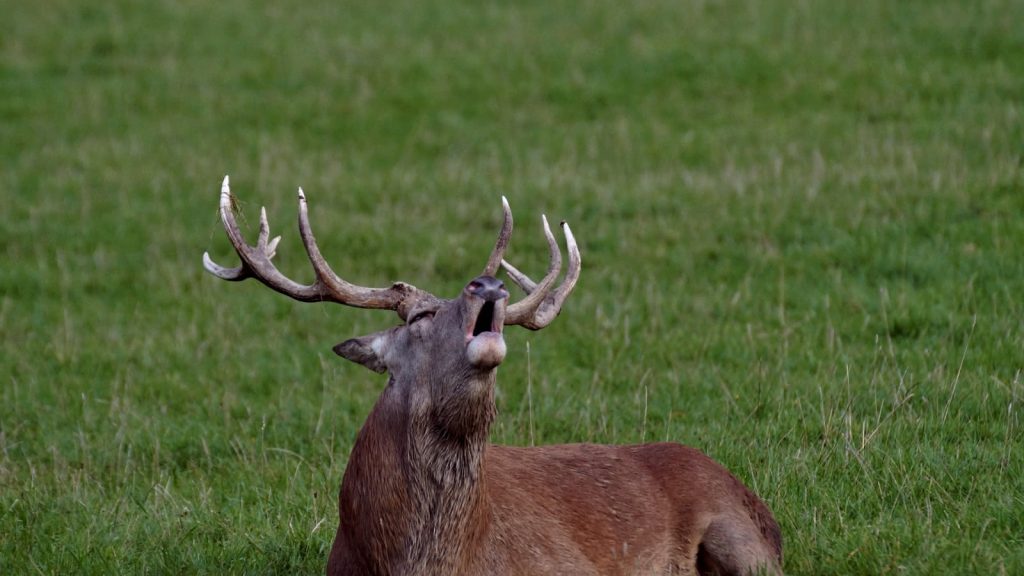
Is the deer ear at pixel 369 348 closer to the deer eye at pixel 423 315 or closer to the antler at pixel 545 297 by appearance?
the deer eye at pixel 423 315

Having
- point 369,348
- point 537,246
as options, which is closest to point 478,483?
point 369,348

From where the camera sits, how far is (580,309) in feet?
33.7

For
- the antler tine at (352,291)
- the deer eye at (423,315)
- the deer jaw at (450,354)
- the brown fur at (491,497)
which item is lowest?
the brown fur at (491,497)

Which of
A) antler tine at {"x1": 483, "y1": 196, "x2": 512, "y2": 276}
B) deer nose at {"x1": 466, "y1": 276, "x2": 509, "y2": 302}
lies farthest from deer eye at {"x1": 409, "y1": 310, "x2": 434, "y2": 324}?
deer nose at {"x1": 466, "y1": 276, "x2": 509, "y2": 302}

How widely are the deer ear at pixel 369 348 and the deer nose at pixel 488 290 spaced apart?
60 centimetres

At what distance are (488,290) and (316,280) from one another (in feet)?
2.85

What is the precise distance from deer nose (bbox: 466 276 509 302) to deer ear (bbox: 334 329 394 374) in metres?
0.60

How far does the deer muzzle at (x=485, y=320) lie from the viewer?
501 cm

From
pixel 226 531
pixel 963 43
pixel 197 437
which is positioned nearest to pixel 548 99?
pixel 963 43

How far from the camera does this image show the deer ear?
18.3ft

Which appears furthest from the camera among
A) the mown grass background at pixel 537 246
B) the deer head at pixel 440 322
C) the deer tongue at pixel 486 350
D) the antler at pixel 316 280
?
the mown grass background at pixel 537 246

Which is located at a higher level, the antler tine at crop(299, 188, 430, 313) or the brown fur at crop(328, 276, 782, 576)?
the antler tine at crop(299, 188, 430, 313)

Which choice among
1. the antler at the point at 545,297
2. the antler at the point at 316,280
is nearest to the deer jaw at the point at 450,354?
the antler at the point at 316,280

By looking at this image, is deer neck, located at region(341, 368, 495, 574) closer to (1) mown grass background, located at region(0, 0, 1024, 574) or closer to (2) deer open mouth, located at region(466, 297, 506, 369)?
(2) deer open mouth, located at region(466, 297, 506, 369)
